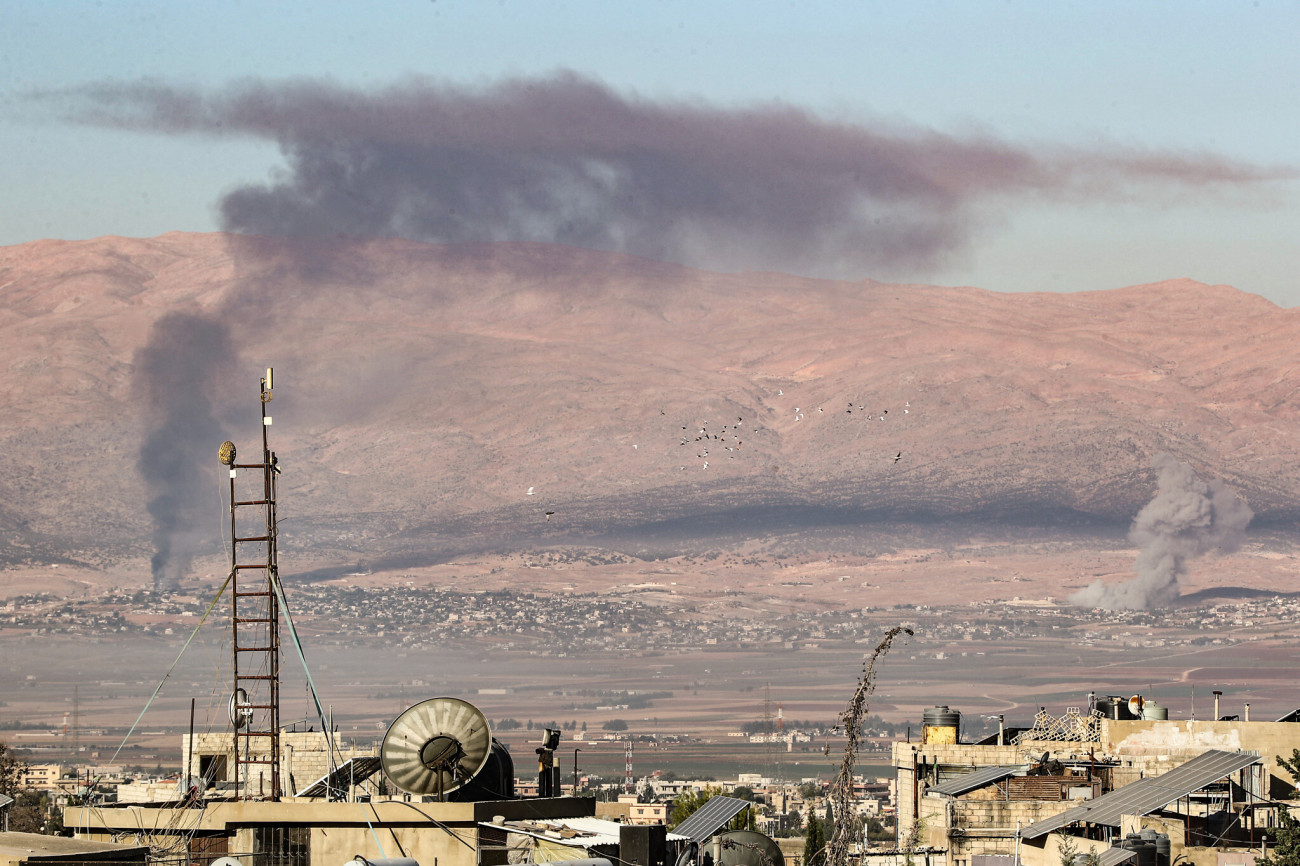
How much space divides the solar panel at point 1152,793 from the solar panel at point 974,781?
6.01 meters

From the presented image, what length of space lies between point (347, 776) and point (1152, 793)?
54.3 feet

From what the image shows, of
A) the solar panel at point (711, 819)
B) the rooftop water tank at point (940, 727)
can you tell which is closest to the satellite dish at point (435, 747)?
the solar panel at point (711, 819)

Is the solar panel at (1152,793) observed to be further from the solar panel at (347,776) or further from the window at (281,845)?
the window at (281,845)

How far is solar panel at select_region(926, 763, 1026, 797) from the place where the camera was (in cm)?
5100

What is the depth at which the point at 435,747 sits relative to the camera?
33.4m

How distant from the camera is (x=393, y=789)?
113 ft

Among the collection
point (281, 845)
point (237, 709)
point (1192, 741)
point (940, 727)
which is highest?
point (237, 709)

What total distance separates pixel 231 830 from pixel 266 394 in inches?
432

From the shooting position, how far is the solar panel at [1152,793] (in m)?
39.0

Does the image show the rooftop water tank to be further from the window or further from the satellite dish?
the window

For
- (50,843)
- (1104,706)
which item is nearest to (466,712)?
(50,843)

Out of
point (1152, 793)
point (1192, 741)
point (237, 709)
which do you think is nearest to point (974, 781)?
point (1192, 741)

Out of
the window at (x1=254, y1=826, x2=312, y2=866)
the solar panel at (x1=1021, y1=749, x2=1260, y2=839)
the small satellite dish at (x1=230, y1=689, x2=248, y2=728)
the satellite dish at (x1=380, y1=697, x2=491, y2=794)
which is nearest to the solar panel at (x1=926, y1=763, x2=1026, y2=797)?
the solar panel at (x1=1021, y1=749, x2=1260, y2=839)

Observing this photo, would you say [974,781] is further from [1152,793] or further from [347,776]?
[347,776]
